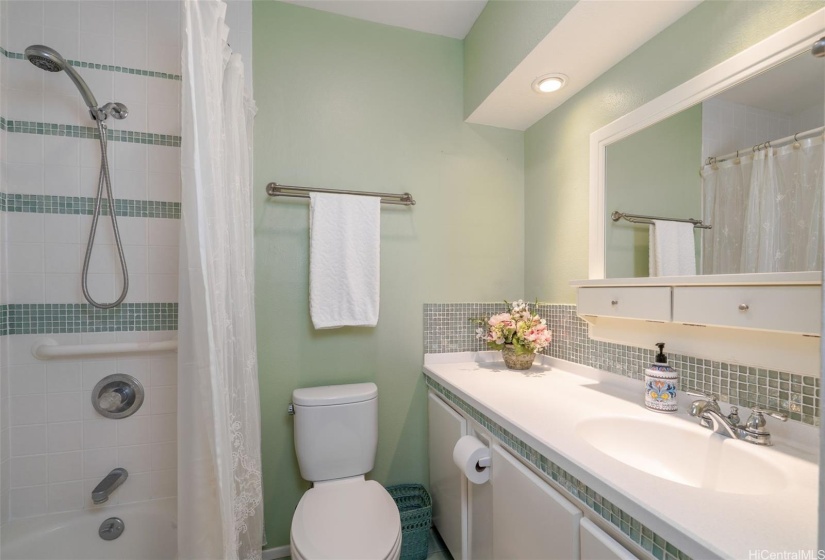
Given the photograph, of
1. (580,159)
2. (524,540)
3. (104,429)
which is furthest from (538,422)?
(104,429)

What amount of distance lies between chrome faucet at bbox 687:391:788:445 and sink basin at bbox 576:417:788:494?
2 centimetres

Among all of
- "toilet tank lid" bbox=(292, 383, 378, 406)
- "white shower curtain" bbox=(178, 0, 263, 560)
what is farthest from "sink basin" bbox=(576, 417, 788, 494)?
"white shower curtain" bbox=(178, 0, 263, 560)

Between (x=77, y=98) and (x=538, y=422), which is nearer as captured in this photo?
(x=538, y=422)

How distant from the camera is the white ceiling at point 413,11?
5.24 ft

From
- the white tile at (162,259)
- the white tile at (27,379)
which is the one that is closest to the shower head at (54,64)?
the white tile at (162,259)

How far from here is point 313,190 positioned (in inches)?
61.2

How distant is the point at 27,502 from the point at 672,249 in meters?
2.46

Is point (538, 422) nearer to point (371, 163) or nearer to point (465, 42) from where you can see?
point (371, 163)

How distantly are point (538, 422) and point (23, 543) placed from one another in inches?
70.7

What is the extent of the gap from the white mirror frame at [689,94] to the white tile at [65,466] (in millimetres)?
2183

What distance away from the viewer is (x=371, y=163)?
1712 mm

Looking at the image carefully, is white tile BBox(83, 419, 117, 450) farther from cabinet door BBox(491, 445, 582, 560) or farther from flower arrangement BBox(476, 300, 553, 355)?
flower arrangement BBox(476, 300, 553, 355)

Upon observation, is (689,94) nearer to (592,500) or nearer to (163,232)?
(592,500)

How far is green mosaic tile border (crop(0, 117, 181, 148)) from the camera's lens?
1283mm
